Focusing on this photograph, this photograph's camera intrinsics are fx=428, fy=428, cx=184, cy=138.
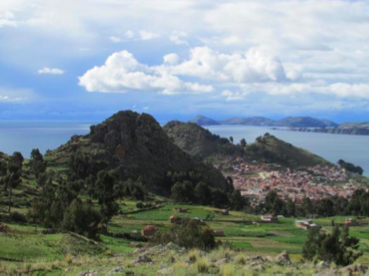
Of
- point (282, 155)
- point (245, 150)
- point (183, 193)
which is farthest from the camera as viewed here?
point (245, 150)

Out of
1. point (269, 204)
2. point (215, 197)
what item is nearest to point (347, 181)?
point (269, 204)

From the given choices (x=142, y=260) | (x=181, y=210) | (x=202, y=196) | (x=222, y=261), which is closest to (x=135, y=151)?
(x=202, y=196)

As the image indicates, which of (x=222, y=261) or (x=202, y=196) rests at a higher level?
(x=222, y=261)

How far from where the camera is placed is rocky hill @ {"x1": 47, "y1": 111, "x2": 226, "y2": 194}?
89.6m

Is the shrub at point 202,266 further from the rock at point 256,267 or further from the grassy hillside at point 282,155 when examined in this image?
the grassy hillside at point 282,155

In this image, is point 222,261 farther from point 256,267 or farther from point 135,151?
point 135,151

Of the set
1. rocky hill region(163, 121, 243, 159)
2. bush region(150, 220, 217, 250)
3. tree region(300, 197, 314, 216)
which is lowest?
tree region(300, 197, 314, 216)

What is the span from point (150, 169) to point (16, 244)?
7490 cm

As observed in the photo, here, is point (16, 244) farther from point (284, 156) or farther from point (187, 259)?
point (284, 156)

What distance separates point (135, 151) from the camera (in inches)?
3772

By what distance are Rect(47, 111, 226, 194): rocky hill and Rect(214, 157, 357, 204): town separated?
64.3 feet

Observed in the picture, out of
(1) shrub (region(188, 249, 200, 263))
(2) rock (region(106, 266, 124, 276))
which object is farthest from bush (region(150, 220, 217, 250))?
(2) rock (region(106, 266, 124, 276))

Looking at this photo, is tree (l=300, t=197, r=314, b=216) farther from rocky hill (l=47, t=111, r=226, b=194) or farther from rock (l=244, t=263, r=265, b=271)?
rock (l=244, t=263, r=265, b=271)

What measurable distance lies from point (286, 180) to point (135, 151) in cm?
5844
